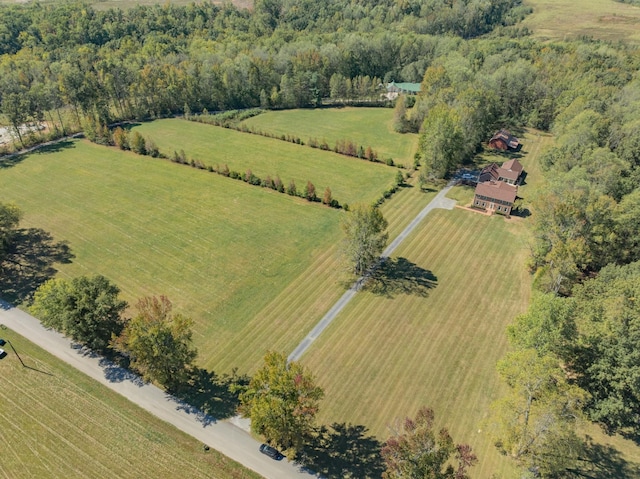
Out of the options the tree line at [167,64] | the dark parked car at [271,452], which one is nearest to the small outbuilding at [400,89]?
the tree line at [167,64]

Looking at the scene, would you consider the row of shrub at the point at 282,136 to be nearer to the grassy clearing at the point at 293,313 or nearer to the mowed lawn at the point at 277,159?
the mowed lawn at the point at 277,159

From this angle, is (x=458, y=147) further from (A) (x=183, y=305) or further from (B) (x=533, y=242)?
(A) (x=183, y=305)

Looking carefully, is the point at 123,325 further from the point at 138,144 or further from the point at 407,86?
the point at 407,86

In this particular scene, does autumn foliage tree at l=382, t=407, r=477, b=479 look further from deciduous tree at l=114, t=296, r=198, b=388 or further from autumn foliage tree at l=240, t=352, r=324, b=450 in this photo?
deciduous tree at l=114, t=296, r=198, b=388

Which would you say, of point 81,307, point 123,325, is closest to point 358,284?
point 123,325

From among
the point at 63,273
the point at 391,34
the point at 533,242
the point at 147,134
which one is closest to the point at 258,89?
the point at 147,134

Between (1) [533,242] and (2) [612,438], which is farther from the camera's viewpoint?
(1) [533,242]
